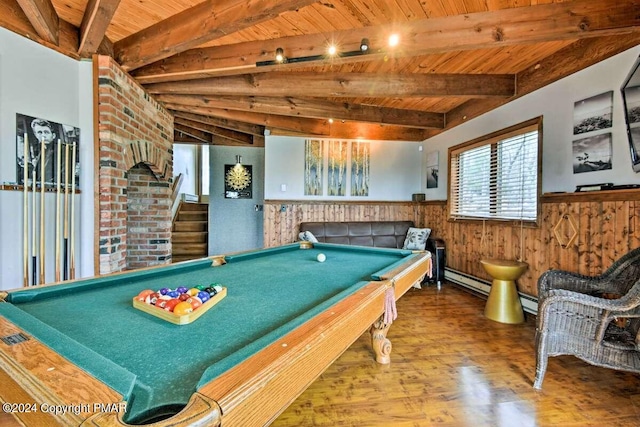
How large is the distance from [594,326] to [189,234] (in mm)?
6000

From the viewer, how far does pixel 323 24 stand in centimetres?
230

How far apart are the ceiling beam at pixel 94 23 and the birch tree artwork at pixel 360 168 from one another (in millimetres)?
3690

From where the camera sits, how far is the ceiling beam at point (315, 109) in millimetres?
3592

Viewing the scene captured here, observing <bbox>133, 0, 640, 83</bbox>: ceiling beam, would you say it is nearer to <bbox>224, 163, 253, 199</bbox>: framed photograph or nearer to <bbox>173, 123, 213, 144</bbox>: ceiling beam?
<bbox>173, 123, 213, 144</bbox>: ceiling beam

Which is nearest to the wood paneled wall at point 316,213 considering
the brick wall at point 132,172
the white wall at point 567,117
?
the brick wall at point 132,172

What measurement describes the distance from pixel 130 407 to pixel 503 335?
2.97 metres

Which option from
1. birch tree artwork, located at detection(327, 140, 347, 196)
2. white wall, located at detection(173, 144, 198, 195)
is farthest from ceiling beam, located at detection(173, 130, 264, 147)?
birch tree artwork, located at detection(327, 140, 347, 196)

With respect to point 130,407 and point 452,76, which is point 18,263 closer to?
point 130,407

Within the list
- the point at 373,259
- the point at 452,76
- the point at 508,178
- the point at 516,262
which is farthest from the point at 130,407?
the point at 508,178

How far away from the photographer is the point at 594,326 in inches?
69.6

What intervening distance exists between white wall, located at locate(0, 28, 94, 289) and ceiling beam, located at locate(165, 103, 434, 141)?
6.33 ft

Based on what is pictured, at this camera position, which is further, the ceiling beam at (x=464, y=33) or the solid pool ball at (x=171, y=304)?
the ceiling beam at (x=464, y=33)

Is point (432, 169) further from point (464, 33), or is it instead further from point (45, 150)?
point (45, 150)

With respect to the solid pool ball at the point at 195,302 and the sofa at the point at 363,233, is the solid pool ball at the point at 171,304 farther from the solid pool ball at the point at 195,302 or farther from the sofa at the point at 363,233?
the sofa at the point at 363,233
